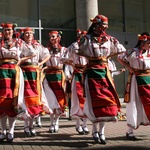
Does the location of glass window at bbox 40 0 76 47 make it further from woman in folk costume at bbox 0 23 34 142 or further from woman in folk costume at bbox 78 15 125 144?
woman in folk costume at bbox 78 15 125 144

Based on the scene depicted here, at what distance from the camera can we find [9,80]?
18.8ft

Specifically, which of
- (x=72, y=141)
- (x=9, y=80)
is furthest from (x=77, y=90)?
(x=9, y=80)

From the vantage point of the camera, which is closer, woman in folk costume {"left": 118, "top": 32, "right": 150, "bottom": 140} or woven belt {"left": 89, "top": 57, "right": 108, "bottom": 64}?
woven belt {"left": 89, "top": 57, "right": 108, "bottom": 64}

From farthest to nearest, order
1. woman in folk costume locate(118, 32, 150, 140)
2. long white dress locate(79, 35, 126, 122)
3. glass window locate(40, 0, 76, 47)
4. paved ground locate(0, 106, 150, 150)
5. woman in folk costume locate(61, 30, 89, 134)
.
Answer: glass window locate(40, 0, 76, 47) < woman in folk costume locate(61, 30, 89, 134) < woman in folk costume locate(118, 32, 150, 140) < long white dress locate(79, 35, 126, 122) < paved ground locate(0, 106, 150, 150)

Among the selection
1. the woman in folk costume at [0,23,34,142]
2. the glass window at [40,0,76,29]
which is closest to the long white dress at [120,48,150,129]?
the woman in folk costume at [0,23,34,142]

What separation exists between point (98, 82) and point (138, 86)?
2.89ft

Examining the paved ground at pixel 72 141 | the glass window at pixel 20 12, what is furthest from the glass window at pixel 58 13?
the paved ground at pixel 72 141

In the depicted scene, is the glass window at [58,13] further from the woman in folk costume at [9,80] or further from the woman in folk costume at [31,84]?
the woman in folk costume at [9,80]

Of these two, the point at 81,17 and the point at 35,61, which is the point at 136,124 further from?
the point at 81,17

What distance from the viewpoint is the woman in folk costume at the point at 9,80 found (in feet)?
18.6

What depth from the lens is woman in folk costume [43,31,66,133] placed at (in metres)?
7.32

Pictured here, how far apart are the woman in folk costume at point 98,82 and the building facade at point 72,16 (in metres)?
6.29

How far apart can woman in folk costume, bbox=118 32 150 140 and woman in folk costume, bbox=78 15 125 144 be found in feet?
1.72

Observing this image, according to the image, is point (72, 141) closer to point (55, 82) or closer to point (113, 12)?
point (55, 82)
